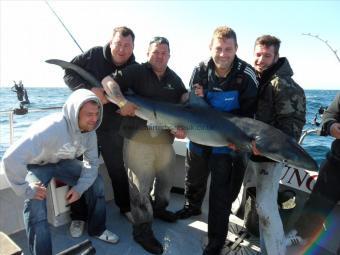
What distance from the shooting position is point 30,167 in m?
3.53

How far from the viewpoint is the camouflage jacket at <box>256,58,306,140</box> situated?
11.5 feet

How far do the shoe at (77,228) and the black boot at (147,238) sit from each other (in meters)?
0.67

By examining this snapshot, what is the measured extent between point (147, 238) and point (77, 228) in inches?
36.0

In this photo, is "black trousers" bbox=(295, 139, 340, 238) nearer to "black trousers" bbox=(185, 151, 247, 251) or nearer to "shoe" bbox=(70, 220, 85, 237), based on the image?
"black trousers" bbox=(185, 151, 247, 251)

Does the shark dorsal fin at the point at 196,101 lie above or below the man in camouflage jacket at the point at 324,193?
above

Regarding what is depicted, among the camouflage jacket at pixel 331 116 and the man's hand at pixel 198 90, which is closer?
the man's hand at pixel 198 90

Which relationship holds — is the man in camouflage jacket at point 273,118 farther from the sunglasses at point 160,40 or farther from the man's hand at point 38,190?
the man's hand at point 38,190

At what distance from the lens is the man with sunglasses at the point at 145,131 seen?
3.93 metres

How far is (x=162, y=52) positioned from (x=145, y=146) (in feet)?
3.56

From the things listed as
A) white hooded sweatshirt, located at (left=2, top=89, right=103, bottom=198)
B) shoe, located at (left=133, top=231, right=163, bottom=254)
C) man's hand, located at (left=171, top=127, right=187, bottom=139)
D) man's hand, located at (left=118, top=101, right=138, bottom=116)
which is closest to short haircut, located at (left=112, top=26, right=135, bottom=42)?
man's hand, located at (left=118, top=101, right=138, bottom=116)

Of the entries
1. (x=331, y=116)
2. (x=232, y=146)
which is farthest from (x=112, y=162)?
(x=331, y=116)

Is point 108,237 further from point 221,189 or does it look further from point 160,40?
point 160,40

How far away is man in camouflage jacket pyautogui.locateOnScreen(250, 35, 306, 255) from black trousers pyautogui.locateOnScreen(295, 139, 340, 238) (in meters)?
0.68

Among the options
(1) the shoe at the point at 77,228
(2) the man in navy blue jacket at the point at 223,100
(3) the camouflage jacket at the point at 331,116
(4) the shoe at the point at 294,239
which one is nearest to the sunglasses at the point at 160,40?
(2) the man in navy blue jacket at the point at 223,100
